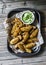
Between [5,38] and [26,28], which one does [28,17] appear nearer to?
[26,28]

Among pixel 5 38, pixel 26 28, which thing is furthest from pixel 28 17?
pixel 5 38

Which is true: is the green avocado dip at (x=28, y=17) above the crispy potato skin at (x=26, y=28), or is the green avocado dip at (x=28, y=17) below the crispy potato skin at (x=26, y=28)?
above

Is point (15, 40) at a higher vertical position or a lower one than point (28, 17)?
lower

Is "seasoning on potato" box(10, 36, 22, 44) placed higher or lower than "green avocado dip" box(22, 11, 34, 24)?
lower

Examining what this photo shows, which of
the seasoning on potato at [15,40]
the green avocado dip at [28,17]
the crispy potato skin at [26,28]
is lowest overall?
the seasoning on potato at [15,40]

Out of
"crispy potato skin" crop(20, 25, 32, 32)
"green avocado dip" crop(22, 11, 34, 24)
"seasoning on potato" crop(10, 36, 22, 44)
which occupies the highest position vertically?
"green avocado dip" crop(22, 11, 34, 24)
